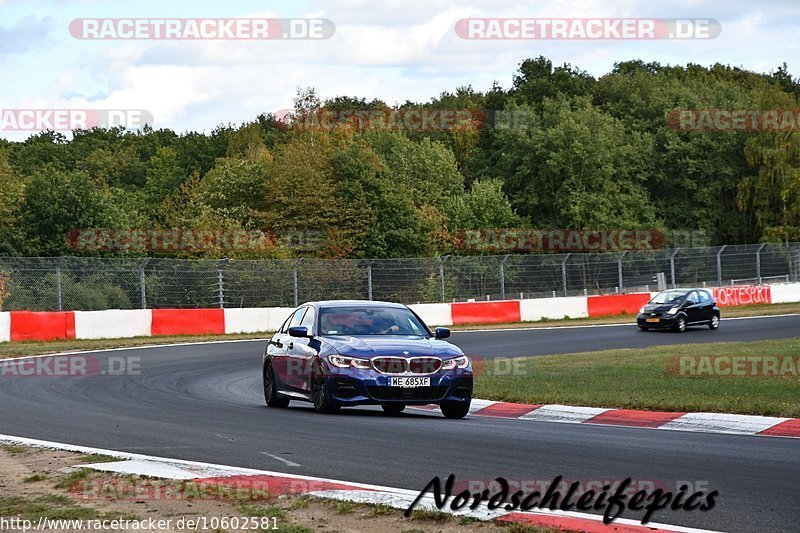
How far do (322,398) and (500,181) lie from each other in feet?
226

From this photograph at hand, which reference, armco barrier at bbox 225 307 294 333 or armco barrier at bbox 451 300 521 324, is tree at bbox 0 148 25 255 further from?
armco barrier at bbox 451 300 521 324

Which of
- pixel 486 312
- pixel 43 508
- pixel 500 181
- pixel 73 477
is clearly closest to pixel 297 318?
pixel 73 477

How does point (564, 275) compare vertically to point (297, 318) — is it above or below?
above

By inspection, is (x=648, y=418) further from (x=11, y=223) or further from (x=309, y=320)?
(x=11, y=223)

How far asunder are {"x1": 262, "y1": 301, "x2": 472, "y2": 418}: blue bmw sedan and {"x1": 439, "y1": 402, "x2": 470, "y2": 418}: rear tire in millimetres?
11

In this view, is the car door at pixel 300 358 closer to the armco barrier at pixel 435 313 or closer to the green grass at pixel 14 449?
the green grass at pixel 14 449

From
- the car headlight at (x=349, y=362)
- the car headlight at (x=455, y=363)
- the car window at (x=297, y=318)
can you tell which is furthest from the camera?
the car window at (x=297, y=318)

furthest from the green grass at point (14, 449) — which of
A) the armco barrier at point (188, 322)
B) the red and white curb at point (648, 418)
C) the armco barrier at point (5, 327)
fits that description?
the armco barrier at point (188, 322)

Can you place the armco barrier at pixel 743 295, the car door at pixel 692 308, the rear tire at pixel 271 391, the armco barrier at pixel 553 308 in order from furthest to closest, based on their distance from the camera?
1. the armco barrier at pixel 743 295
2. the armco barrier at pixel 553 308
3. the car door at pixel 692 308
4. the rear tire at pixel 271 391

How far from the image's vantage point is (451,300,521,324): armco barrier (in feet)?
123

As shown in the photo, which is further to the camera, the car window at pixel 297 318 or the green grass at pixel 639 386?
the car window at pixel 297 318

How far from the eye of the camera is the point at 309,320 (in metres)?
14.8

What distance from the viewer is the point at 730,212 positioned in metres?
84.8

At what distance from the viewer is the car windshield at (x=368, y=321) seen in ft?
46.6
